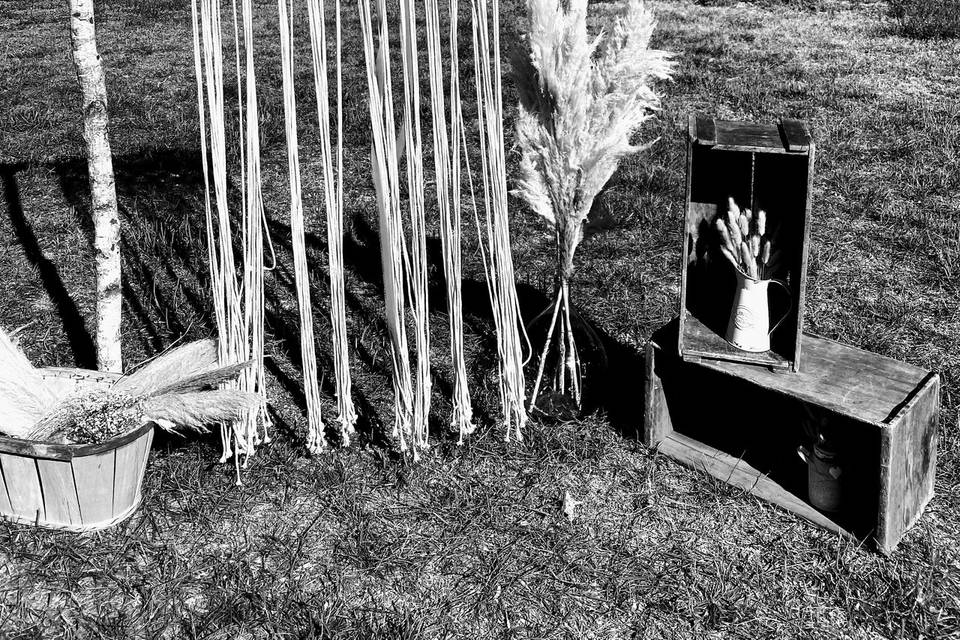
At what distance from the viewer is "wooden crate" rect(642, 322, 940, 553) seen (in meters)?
2.78

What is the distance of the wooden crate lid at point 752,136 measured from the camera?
277cm

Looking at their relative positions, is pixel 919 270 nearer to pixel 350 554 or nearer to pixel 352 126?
pixel 350 554

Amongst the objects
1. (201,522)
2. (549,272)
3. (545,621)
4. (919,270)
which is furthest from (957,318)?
(201,522)

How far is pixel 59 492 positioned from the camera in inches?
112

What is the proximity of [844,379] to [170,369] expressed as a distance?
204 cm

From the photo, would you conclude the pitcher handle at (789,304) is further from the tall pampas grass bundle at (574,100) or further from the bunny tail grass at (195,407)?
the bunny tail grass at (195,407)

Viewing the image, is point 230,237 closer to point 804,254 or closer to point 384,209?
point 384,209

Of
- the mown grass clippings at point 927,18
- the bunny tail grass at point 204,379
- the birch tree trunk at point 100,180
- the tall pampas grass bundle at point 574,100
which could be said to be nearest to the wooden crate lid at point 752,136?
the tall pampas grass bundle at point 574,100

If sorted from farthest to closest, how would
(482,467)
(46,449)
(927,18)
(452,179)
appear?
(927,18) → (482,467) → (452,179) → (46,449)

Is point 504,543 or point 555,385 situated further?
point 555,385

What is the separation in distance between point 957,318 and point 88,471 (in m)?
3.45

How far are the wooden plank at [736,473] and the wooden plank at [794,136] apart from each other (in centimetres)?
107

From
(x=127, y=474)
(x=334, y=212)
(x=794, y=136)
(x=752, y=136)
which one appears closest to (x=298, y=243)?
(x=334, y=212)

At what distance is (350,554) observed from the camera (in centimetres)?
294
